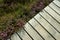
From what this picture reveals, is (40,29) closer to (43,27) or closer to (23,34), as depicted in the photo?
(43,27)

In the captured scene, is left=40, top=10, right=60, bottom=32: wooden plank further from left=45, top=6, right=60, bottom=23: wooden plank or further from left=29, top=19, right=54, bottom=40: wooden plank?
left=29, top=19, right=54, bottom=40: wooden plank

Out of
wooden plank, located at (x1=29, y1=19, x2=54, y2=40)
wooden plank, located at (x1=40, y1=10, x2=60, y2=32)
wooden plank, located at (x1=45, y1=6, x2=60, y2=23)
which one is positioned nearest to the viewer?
wooden plank, located at (x1=29, y1=19, x2=54, y2=40)

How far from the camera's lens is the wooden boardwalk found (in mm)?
3811

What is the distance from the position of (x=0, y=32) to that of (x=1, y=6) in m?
1.02

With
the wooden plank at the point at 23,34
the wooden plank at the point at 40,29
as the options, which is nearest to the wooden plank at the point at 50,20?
the wooden plank at the point at 40,29

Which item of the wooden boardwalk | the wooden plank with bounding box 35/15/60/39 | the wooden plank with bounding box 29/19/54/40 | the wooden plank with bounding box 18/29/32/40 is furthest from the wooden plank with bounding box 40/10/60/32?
the wooden plank with bounding box 18/29/32/40

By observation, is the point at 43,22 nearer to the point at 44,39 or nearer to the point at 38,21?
the point at 38,21

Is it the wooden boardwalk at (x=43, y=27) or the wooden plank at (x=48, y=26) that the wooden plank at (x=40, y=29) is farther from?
the wooden plank at (x=48, y=26)

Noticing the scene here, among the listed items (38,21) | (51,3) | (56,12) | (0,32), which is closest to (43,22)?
(38,21)

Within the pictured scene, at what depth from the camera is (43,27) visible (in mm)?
4008

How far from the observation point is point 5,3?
15.7ft

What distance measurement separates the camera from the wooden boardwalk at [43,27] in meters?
3.81

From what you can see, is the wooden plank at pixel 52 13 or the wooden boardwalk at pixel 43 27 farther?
the wooden plank at pixel 52 13

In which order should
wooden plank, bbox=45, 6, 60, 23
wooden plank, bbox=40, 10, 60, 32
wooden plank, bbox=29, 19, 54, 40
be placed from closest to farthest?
wooden plank, bbox=29, 19, 54, 40 → wooden plank, bbox=40, 10, 60, 32 → wooden plank, bbox=45, 6, 60, 23
